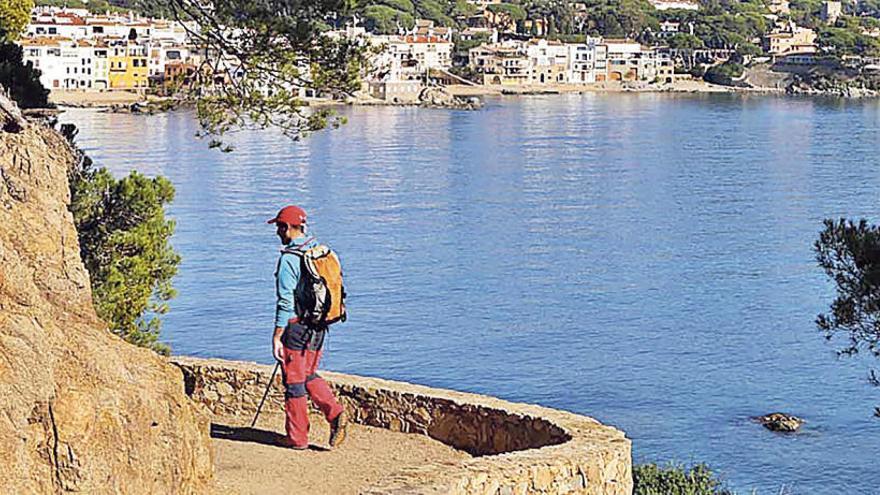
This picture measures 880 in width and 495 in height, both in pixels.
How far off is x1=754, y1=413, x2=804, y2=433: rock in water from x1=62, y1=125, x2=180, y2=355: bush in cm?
793

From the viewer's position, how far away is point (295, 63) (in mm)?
7574

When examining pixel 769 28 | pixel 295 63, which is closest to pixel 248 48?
pixel 295 63

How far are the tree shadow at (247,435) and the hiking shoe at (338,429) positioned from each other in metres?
0.05

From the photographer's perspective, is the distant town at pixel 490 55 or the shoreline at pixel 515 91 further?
the distant town at pixel 490 55

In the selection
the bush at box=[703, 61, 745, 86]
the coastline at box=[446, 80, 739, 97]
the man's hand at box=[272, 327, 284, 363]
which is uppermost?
the man's hand at box=[272, 327, 284, 363]

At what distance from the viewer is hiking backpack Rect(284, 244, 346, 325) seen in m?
5.47

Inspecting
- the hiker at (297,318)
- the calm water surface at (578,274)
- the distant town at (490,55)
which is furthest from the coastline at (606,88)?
the hiker at (297,318)

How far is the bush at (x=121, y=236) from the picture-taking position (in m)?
9.23

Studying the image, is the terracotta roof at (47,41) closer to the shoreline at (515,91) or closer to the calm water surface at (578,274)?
the shoreline at (515,91)

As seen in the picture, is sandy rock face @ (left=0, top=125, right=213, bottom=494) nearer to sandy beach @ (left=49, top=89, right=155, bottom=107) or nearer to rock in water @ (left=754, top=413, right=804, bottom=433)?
rock in water @ (left=754, top=413, right=804, bottom=433)

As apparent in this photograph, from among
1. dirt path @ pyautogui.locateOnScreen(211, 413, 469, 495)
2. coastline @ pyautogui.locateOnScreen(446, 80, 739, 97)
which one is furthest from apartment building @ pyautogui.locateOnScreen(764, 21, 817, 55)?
dirt path @ pyautogui.locateOnScreen(211, 413, 469, 495)

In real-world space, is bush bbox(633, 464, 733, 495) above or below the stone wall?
below

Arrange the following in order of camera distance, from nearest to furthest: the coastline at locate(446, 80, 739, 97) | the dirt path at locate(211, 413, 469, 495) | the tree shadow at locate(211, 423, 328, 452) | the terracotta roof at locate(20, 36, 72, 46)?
the dirt path at locate(211, 413, 469, 495)
the tree shadow at locate(211, 423, 328, 452)
the terracotta roof at locate(20, 36, 72, 46)
the coastline at locate(446, 80, 739, 97)

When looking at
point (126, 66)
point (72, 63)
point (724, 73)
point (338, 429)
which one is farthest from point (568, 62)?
point (338, 429)
